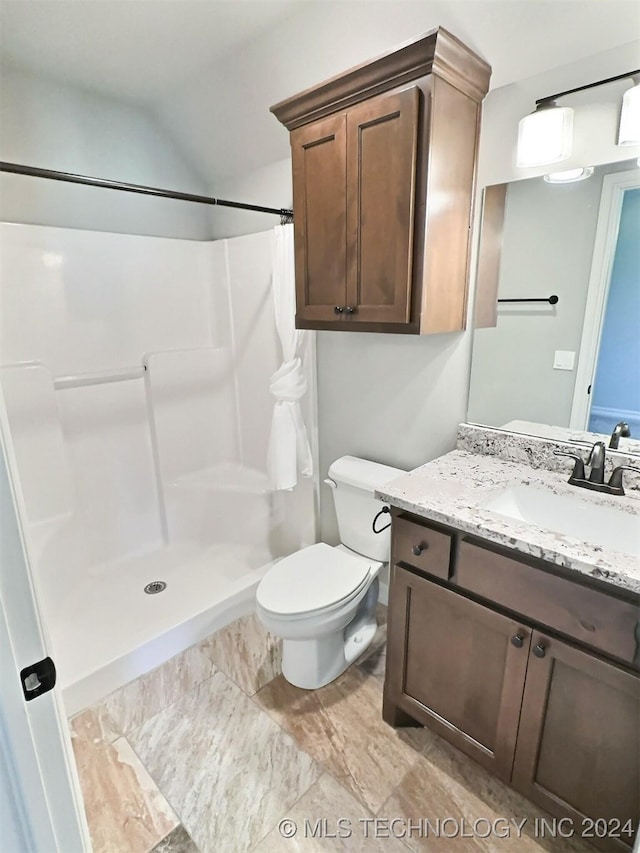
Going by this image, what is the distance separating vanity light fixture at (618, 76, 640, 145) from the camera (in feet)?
3.90

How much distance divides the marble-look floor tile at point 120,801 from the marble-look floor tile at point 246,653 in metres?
0.44

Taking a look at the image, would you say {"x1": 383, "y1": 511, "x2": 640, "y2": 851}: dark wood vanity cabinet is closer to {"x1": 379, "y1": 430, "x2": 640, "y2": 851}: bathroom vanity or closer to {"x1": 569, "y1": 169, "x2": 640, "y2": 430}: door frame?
{"x1": 379, "y1": 430, "x2": 640, "y2": 851}: bathroom vanity

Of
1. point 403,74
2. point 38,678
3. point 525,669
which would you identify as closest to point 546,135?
point 403,74

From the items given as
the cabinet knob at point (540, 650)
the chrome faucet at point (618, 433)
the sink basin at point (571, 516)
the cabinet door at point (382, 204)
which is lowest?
the cabinet knob at point (540, 650)

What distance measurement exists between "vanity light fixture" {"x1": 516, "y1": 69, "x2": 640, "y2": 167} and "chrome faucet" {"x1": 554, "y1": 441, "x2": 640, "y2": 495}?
88 centimetres

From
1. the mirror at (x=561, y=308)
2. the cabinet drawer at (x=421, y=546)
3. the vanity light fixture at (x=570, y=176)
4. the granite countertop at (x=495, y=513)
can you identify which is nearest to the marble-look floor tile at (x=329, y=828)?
the cabinet drawer at (x=421, y=546)

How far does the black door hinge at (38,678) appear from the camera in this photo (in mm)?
647

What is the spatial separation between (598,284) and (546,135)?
1.57 feet

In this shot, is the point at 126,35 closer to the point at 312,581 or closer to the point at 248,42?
the point at 248,42

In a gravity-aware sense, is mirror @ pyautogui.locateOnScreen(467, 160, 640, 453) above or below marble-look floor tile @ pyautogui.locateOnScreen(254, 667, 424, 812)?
above

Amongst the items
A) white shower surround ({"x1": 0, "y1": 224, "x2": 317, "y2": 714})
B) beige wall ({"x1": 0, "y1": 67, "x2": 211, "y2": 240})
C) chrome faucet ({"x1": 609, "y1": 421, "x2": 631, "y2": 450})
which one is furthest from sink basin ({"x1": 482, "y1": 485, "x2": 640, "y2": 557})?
beige wall ({"x1": 0, "y1": 67, "x2": 211, "y2": 240})

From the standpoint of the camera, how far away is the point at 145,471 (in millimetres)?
2549

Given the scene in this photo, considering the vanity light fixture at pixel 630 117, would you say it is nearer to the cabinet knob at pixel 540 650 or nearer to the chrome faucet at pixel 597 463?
the chrome faucet at pixel 597 463

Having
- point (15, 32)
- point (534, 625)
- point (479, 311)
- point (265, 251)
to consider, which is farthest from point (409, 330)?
point (15, 32)
